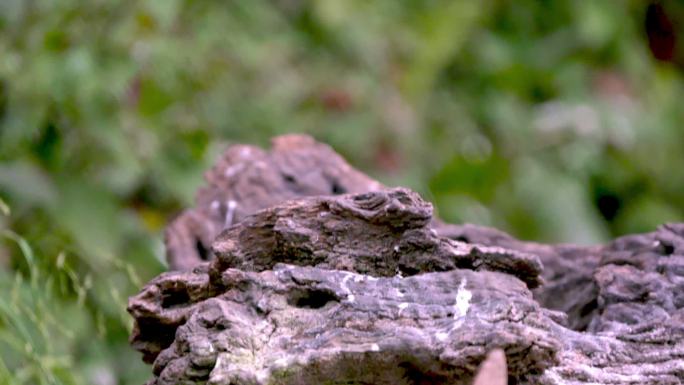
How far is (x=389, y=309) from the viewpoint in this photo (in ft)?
3.38

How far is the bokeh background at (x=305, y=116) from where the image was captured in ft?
7.34

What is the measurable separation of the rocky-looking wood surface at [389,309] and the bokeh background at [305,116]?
0.40 m

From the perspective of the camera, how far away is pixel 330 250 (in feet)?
3.70

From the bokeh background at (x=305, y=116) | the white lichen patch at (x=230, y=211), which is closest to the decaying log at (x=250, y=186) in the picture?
the white lichen patch at (x=230, y=211)

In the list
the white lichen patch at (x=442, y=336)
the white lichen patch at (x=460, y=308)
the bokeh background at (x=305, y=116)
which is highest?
the bokeh background at (x=305, y=116)

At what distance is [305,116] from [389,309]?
2629 millimetres

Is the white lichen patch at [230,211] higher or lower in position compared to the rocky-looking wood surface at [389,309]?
higher

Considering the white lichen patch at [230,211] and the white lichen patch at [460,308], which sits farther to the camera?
the white lichen patch at [230,211]

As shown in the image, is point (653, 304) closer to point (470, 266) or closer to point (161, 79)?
point (470, 266)

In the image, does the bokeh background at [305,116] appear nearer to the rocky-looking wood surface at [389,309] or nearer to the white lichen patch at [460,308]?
the rocky-looking wood surface at [389,309]

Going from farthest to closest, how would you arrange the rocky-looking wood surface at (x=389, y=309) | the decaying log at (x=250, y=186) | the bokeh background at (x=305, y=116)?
the bokeh background at (x=305, y=116) < the decaying log at (x=250, y=186) < the rocky-looking wood surface at (x=389, y=309)

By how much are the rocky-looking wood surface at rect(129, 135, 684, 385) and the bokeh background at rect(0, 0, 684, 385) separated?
0.40m

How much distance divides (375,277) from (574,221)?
2.53m

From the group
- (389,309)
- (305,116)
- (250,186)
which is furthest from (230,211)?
(305,116)
